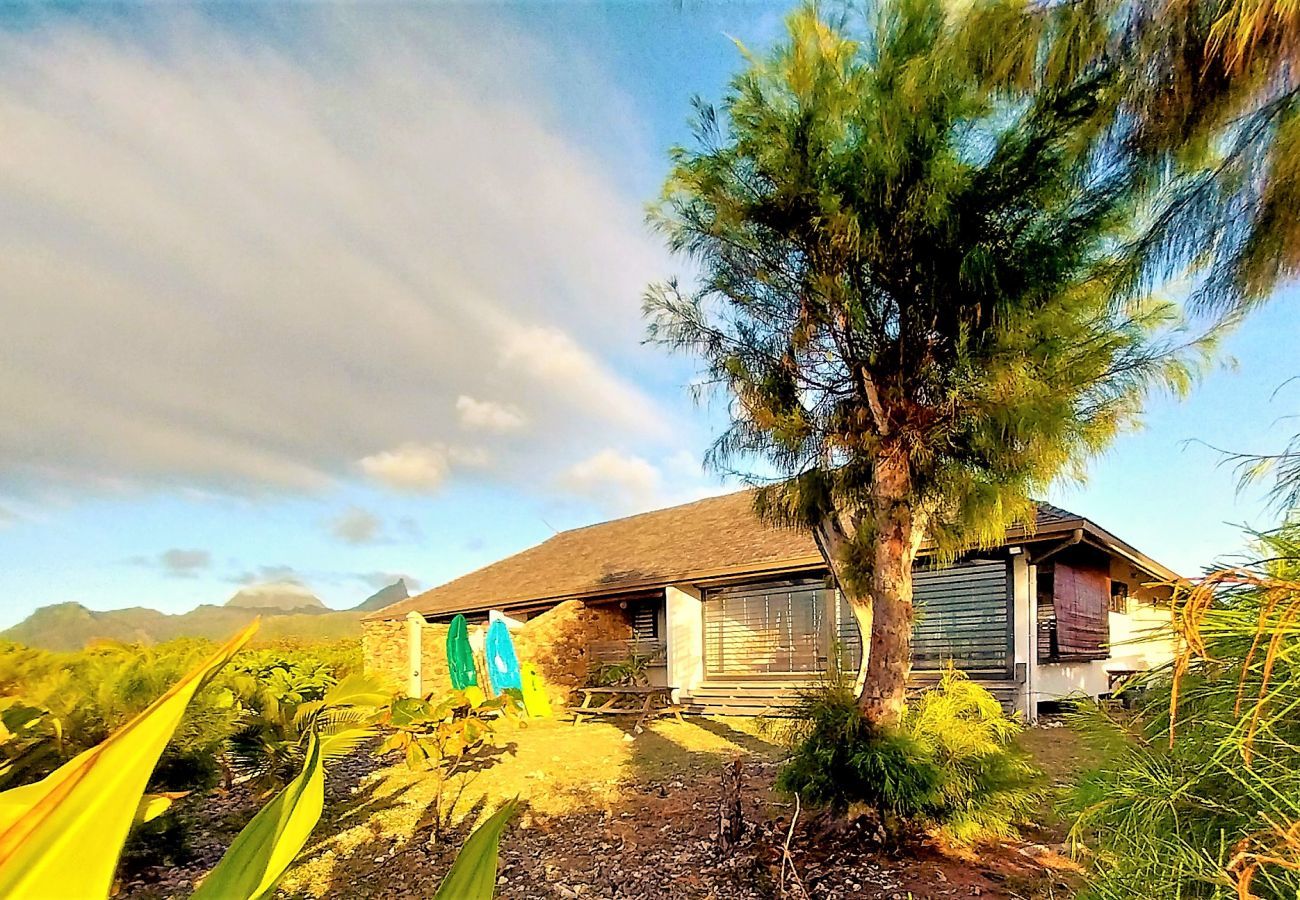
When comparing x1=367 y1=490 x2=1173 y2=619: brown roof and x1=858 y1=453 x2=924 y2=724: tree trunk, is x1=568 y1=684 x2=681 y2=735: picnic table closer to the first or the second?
x1=367 y1=490 x2=1173 y2=619: brown roof

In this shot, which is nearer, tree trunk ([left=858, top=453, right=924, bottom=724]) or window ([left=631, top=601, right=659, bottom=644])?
tree trunk ([left=858, top=453, right=924, bottom=724])

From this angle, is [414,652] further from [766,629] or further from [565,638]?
[766,629]

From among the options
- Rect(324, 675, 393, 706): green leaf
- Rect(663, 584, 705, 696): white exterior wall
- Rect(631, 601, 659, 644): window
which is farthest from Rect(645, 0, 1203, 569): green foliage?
Rect(631, 601, 659, 644): window

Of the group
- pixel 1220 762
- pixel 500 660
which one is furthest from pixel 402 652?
pixel 1220 762

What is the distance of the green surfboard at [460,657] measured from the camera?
11.8 meters

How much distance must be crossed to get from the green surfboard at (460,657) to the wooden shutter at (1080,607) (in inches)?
353

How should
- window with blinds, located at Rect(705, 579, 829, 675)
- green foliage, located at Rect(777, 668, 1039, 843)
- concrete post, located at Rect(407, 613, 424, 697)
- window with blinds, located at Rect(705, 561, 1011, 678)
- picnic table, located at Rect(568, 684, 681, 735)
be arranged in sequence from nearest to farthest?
green foliage, located at Rect(777, 668, 1039, 843)
window with blinds, located at Rect(705, 561, 1011, 678)
picnic table, located at Rect(568, 684, 681, 735)
window with blinds, located at Rect(705, 579, 829, 675)
concrete post, located at Rect(407, 613, 424, 697)

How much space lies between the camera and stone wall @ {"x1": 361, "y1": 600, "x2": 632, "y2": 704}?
13562 millimetres

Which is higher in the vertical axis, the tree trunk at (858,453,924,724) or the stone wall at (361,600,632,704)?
the tree trunk at (858,453,924,724)

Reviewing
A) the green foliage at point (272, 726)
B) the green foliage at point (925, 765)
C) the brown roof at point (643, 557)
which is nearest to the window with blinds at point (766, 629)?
the brown roof at point (643, 557)

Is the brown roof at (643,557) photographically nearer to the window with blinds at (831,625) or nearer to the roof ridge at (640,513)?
the roof ridge at (640,513)

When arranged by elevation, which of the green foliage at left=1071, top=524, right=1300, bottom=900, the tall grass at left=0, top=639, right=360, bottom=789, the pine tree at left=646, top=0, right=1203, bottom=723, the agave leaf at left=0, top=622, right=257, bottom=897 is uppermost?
the pine tree at left=646, top=0, right=1203, bottom=723

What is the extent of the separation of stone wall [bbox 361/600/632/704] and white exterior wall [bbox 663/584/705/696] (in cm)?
171

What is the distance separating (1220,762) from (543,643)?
44.1 feet
